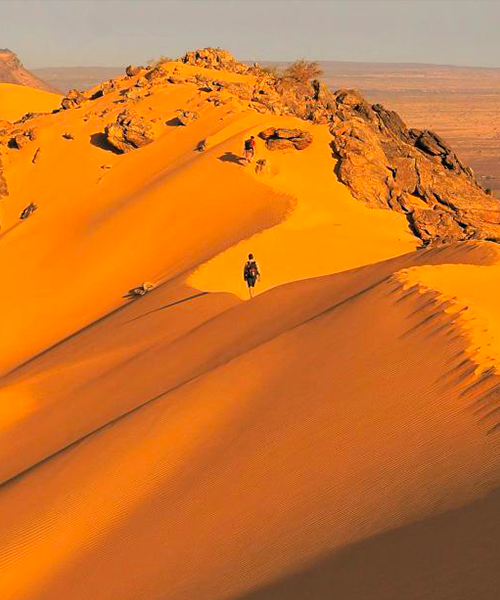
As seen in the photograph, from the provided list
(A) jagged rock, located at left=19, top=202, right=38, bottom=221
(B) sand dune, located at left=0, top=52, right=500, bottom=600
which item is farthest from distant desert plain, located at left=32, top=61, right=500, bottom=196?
(B) sand dune, located at left=0, top=52, right=500, bottom=600

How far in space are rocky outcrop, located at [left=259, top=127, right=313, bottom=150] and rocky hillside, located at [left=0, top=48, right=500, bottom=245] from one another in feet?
0.10

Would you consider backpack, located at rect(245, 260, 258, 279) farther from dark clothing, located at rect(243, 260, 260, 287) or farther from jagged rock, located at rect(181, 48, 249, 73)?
jagged rock, located at rect(181, 48, 249, 73)

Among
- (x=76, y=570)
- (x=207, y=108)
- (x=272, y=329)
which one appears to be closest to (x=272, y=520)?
(x=76, y=570)

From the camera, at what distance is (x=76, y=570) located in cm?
868

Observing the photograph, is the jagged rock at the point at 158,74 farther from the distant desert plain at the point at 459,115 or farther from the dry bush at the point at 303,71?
the distant desert plain at the point at 459,115

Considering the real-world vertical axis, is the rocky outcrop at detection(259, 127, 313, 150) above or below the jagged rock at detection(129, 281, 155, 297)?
above

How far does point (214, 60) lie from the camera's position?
4050 centimetres

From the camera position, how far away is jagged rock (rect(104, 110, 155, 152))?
30.9 m

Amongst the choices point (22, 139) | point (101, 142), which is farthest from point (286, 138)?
point (22, 139)

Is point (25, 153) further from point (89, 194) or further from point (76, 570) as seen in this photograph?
point (76, 570)

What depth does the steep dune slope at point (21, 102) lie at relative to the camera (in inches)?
2068

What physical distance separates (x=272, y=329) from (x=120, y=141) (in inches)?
714

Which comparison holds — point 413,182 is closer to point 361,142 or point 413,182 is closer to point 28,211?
point 361,142

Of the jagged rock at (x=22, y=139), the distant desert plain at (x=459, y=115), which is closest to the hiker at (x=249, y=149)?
the jagged rock at (x=22, y=139)
